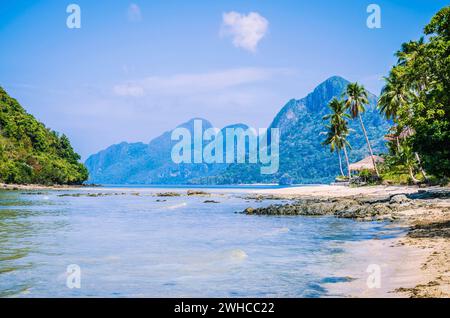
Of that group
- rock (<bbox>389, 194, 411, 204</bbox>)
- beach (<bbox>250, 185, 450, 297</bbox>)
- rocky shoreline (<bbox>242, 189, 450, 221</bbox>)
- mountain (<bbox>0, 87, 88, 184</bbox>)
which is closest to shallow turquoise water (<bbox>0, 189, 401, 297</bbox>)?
beach (<bbox>250, 185, 450, 297</bbox>)

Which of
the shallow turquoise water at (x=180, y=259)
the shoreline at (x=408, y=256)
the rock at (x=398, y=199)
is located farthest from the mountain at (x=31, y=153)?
the shoreline at (x=408, y=256)

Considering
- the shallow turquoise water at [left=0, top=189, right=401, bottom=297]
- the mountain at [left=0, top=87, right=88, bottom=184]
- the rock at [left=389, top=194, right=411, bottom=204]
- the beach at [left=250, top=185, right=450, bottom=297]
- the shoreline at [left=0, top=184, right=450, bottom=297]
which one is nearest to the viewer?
the beach at [left=250, top=185, right=450, bottom=297]

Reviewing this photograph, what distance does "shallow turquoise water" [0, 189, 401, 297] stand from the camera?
32.8 ft

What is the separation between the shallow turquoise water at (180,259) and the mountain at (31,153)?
274ft

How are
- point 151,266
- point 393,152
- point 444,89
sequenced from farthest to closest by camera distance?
point 393,152
point 444,89
point 151,266

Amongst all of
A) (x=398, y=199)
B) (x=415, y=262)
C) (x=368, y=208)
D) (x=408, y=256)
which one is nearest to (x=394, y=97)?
(x=398, y=199)

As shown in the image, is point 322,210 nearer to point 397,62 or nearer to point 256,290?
point 256,290

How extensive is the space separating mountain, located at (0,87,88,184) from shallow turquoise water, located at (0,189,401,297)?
274 ft

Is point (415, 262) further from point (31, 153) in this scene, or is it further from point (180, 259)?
point (31, 153)

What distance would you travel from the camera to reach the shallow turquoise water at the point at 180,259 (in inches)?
394

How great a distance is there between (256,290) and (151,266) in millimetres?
4340

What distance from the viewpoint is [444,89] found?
53.9 ft

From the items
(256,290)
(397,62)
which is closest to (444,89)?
(256,290)

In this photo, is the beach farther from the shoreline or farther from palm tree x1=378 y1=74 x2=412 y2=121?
palm tree x1=378 y1=74 x2=412 y2=121
